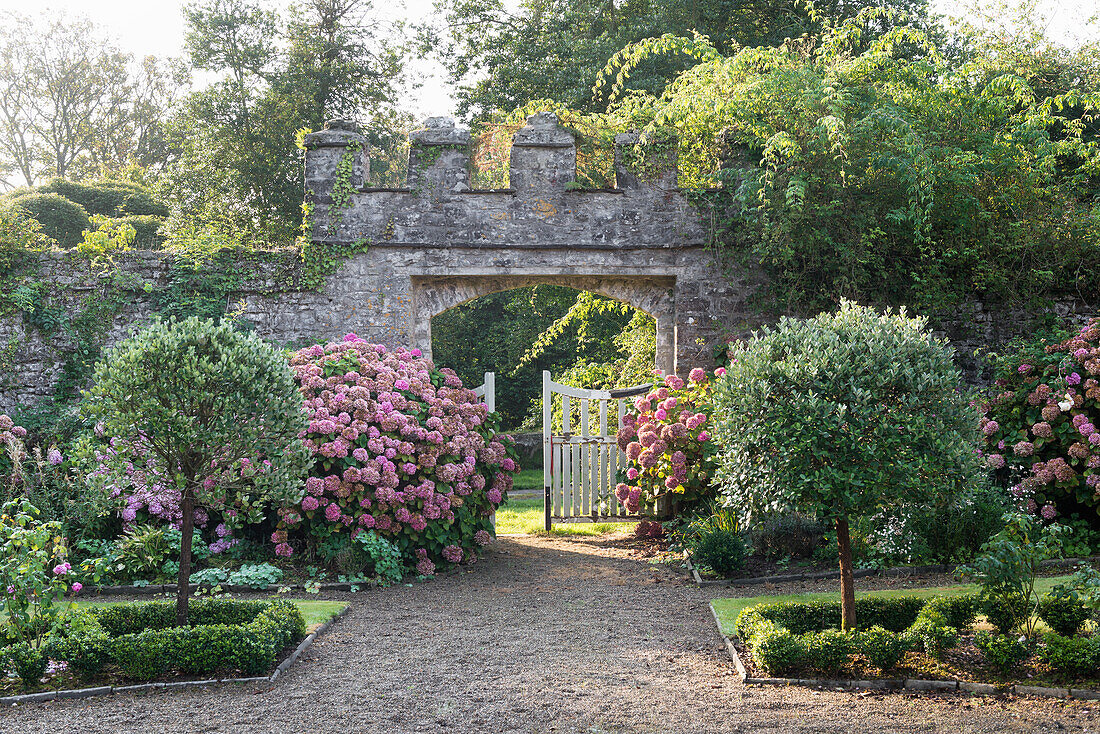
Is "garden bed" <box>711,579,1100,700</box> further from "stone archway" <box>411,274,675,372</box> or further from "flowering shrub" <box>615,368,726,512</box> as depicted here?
"stone archway" <box>411,274,675,372</box>

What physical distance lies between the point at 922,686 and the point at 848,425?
1222mm

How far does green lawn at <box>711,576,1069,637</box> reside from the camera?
17.9 feet

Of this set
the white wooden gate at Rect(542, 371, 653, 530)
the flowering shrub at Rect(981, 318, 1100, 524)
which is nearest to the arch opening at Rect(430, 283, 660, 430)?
the white wooden gate at Rect(542, 371, 653, 530)

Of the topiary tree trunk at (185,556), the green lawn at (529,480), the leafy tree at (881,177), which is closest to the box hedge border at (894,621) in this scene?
the topiary tree trunk at (185,556)

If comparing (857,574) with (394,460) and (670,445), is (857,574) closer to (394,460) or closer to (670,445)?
(670,445)

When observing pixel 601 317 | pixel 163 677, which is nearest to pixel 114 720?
pixel 163 677

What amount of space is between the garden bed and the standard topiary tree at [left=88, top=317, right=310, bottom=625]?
8.72 ft

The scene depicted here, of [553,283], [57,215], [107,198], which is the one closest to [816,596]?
[553,283]

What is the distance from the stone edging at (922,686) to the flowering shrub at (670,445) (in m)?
3.31

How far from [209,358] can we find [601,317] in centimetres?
1139

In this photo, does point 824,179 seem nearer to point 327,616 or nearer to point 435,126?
point 435,126

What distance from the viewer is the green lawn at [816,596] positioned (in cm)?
545

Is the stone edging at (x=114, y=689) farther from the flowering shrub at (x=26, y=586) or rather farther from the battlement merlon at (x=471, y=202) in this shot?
the battlement merlon at (x=471, y=202)

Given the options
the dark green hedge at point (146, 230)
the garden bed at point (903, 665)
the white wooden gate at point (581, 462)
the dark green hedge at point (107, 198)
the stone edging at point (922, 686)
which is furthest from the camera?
the dark green hedge at point (107, 198)
